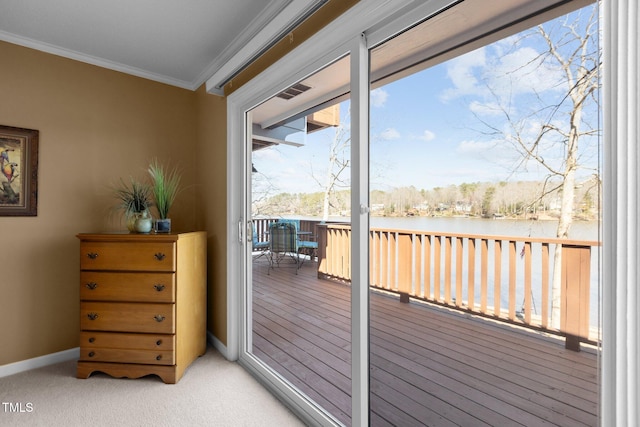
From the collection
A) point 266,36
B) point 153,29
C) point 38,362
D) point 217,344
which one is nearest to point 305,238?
point 266,36

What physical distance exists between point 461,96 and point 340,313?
4.39 ft

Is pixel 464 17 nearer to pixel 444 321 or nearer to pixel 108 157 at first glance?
pixel 444 321

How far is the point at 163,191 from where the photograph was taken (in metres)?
2.63

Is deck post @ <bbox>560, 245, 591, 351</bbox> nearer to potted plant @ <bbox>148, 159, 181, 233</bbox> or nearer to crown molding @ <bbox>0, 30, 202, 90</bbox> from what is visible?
potted plant @ <bbox>148, 159, 181, 233</bbox>

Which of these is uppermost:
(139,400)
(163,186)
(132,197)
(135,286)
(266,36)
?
(266,36)

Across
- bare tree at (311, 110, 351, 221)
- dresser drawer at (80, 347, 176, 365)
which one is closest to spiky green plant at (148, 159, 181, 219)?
dresser drawer at (80, 347, 176, 365)

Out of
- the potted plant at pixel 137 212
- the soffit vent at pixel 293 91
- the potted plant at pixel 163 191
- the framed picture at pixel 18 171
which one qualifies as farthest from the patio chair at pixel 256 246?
the framed picture at pixel 18 171

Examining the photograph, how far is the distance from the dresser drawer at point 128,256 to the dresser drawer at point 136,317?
11.2 inches

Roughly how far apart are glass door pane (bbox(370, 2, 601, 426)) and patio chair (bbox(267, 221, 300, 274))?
2.69ft

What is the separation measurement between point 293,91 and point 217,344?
2292 millimetres

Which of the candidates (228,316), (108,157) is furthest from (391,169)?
(108,157)

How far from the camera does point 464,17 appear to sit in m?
1.19

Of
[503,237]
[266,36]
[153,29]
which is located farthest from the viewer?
[153,29]

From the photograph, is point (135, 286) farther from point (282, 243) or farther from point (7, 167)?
point (7, 167)
